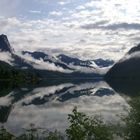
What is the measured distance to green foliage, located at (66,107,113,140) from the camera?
853 inches

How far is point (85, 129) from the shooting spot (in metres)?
23.0

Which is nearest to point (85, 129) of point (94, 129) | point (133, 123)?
point (94, 129)

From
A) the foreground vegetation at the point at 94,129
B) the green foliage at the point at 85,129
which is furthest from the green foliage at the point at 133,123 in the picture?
the green foliage at the point at 85,129

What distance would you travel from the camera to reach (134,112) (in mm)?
25859

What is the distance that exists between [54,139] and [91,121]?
2.74 m

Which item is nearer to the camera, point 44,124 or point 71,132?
point 71,132

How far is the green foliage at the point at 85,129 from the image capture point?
21.7 metres

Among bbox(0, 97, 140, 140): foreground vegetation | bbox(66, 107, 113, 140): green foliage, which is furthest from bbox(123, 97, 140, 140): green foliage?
bbox(66, 107, 113, 140): green foliage

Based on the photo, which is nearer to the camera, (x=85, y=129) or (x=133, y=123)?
(x=85, y=129)

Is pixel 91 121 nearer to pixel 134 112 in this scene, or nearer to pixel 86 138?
pixel 86 138

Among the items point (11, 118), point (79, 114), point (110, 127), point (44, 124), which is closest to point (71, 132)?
point (79, 114)

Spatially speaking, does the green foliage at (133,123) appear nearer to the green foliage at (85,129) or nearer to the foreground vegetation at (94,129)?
the foreground vegetation at (94,129)

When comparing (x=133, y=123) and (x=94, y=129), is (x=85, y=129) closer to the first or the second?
(x=94, y=129)

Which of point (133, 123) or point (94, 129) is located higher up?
point (94, 129)
